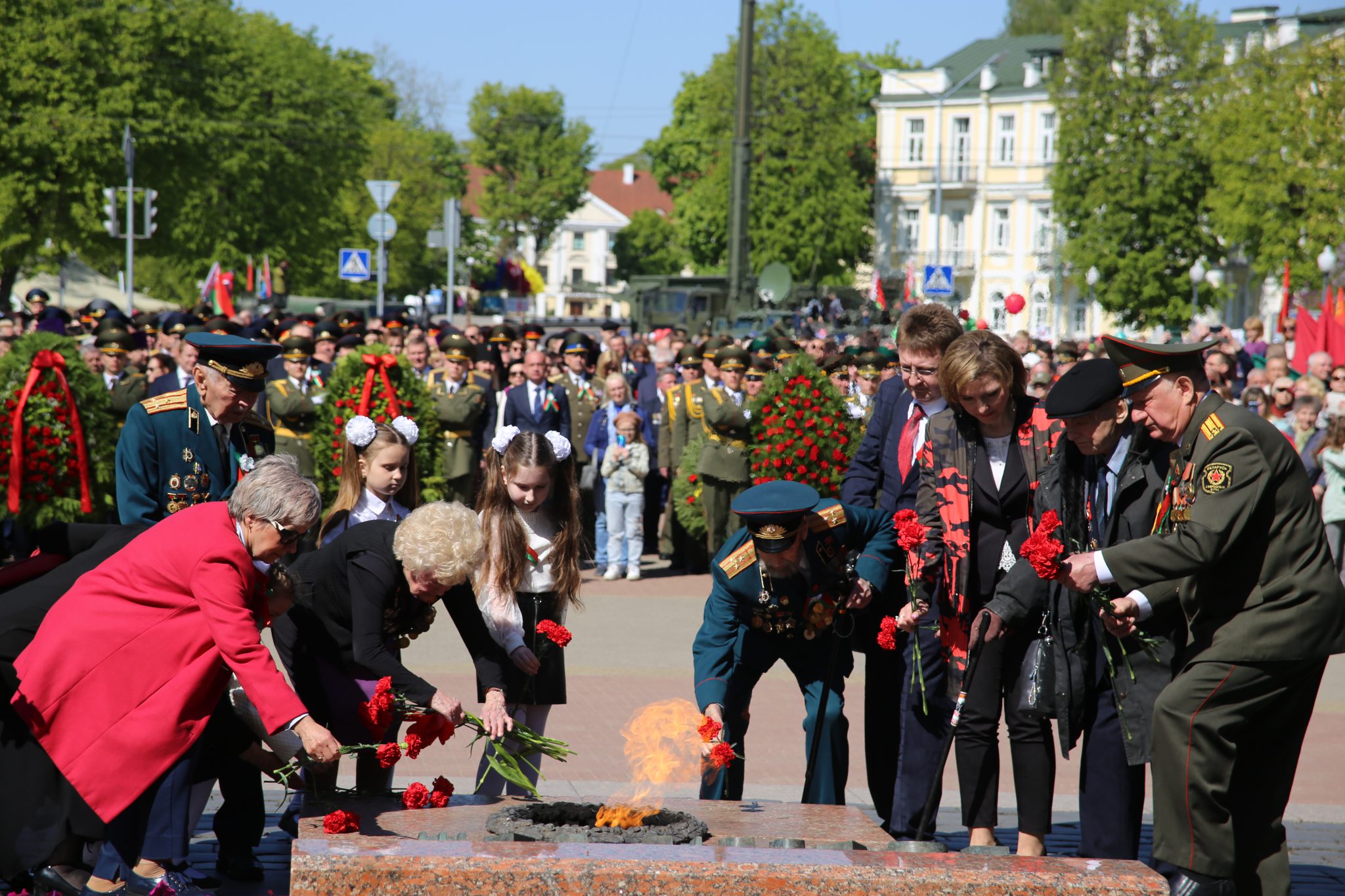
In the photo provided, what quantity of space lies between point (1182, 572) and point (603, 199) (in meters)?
122

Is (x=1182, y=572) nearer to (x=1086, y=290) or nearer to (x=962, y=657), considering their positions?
(x=962, y=657)

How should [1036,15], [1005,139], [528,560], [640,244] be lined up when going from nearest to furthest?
[528,560] → [1005,139] → [1036,15] → [640,244]

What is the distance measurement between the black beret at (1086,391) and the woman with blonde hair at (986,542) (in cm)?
23

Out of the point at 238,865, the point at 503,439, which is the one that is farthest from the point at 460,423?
the point at 238,865

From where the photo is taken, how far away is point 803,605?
18.5 feet

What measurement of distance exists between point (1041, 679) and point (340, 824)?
95.6 inches

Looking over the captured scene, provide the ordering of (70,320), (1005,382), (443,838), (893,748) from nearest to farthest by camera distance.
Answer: (443,838)
(1005,382)
(893,748)
(70,320)

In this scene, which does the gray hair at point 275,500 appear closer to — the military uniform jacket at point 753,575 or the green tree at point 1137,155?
the military uniform jacket at point 753,575

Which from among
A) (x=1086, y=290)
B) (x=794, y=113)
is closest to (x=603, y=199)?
(x=794, y=113)

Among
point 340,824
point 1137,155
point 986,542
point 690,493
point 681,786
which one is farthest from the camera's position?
point 1137,155

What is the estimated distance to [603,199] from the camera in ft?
409

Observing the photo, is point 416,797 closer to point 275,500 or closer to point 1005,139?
point 275,500

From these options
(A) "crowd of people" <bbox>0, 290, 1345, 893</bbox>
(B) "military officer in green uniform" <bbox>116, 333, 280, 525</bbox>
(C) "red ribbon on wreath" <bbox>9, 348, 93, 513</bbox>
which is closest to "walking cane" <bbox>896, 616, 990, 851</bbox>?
(A) "crowd of people" <bbox>0, 290, 1345, 893</bbox>

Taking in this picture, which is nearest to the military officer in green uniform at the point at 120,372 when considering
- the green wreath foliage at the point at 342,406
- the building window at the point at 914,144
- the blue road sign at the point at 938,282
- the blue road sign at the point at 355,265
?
the green wreath foliage at the point at 342,406
